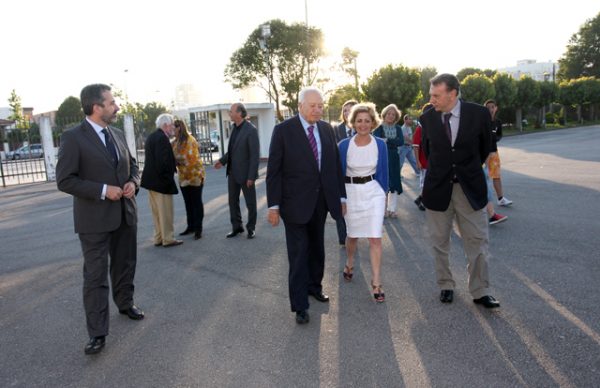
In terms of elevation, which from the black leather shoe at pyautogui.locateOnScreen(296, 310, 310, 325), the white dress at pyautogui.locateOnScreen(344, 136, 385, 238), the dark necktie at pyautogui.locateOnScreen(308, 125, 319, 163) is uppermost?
the dark necktie at pyautogui.locateOnScreen(308, 125, 319, 163)

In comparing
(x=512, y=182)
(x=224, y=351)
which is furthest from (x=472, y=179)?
(x=512, y=182)

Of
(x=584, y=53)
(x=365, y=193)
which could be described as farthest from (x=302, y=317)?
(x=584, y=53)

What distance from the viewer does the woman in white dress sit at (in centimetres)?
469

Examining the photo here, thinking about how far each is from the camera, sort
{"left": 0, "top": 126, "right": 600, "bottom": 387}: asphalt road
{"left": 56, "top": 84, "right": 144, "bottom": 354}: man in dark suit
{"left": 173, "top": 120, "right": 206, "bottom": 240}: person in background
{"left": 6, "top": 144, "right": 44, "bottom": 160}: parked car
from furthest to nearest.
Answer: {"left": 6, "top": 144, "right": 44, "bottom": 160}: parked car, {"left": 173, "top": 120, "right": 206, "bottom": 240}: person in background, {"left": 56, "top": 84, "right": 144, "bottom": 354}: man in dark suit, {"left": 0, "top": 126, "right": 600, "bottom": 387}: asphalt road

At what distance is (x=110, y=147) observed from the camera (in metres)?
4.10

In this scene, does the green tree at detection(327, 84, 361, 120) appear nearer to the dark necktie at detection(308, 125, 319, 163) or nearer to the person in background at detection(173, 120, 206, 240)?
the person in background at detection(173, 120, 206, 240)

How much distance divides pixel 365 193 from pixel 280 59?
3303 centimetres

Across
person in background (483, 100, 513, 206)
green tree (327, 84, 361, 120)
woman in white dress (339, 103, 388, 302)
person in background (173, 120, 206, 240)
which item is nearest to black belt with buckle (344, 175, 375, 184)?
woman in white dress (339, 103, 388, 302)

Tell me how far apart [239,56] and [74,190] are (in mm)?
35174

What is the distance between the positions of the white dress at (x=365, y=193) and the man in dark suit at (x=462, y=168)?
1.72 ft

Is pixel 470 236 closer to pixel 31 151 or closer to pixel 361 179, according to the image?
pixel 361 179

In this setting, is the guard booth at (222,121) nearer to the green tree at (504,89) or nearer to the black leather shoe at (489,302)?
the black leather shoe at (489,302)

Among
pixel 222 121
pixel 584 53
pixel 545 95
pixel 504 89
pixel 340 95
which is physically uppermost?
pixel 584 53

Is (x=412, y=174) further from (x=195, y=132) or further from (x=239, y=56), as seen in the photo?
(x=239, y=56)
